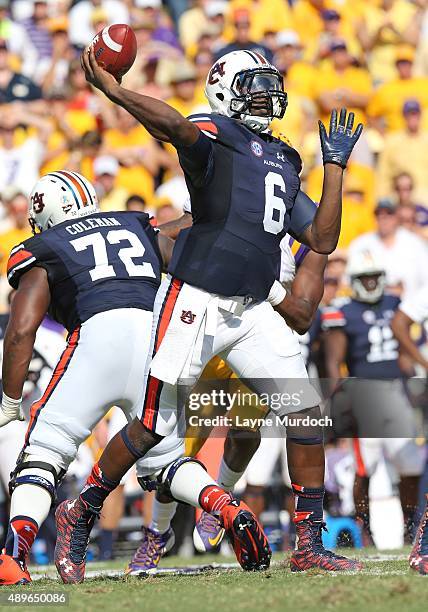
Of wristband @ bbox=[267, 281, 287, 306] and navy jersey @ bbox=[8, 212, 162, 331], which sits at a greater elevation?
navy jersey @ bbox=[8, 212, 162, 331]

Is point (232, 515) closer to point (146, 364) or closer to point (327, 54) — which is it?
point (146, 364)

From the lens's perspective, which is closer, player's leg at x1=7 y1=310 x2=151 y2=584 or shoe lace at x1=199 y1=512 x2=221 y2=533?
player's leg at x1=7 y1=310 x2=151 y2=584

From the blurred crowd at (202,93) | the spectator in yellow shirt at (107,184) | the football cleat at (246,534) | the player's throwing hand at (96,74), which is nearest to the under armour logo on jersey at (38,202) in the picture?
the player's throwing hand at (96,74)

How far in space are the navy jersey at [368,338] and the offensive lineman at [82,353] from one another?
11.4 feet

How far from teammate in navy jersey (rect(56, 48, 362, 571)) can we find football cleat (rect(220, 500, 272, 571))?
212 millimetres

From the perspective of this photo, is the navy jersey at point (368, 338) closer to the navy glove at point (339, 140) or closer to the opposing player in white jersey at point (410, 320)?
the opposing player in white jersey at point (410, 320)

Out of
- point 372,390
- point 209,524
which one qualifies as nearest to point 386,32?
point 372,390

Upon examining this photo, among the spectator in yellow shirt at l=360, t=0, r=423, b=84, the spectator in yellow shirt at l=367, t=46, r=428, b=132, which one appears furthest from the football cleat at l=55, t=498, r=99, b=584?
the spectator in yellow shirt at l=360, t=0, r=423, b=84

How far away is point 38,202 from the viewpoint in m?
6.05

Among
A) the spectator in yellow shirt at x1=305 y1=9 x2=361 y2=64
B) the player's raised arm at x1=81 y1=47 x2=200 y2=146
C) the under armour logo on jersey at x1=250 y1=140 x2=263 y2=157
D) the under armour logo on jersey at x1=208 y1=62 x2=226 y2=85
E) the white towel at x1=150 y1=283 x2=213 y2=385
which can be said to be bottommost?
the white towel at x1=150 y1=283 x2=213 y2=385

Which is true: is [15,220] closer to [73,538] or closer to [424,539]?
[73,538]

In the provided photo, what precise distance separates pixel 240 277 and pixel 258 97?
823 mm

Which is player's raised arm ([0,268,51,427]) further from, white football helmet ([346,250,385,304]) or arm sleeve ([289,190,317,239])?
white football helmet ([346,250,385,304])

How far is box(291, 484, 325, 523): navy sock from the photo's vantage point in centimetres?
542
